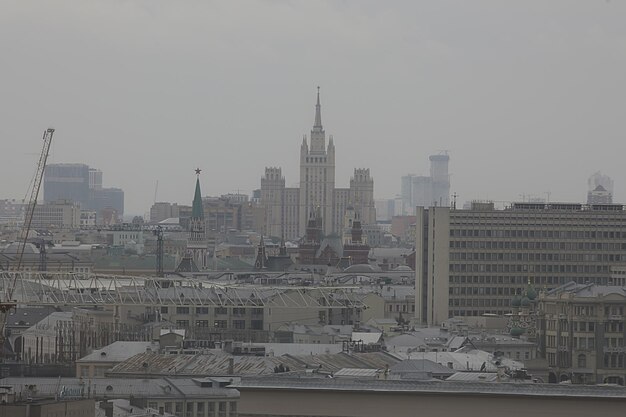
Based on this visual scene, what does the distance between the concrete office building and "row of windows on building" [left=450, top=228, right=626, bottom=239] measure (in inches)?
1.8

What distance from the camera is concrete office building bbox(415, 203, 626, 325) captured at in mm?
117375

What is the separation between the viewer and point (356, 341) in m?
92.5

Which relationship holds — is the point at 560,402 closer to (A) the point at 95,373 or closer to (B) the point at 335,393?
(B) the point at 335,393

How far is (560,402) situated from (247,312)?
77339 millimetres

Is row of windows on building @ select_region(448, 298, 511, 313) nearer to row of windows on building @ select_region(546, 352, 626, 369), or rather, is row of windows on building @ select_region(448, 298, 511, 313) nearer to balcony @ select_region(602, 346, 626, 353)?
row of windows on building @ select_region(546, 352, 626, 369)

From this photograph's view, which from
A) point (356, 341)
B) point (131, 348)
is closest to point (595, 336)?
point (356, 341)

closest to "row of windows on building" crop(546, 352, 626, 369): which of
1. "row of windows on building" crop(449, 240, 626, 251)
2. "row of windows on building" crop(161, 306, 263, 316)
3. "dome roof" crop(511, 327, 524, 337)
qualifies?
"dome roof" crop(511, 327, 524, 337)

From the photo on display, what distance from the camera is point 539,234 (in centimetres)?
→ 11862

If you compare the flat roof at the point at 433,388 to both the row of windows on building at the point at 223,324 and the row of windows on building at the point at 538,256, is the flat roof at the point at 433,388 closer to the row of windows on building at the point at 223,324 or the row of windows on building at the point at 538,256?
the row of windows on building at the point at 223,324

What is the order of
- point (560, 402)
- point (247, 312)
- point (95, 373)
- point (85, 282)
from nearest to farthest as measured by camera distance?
point (560, 402) < point (95, 373) < point (247, 312) < point (85, 282)

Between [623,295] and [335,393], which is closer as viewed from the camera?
[335,393]

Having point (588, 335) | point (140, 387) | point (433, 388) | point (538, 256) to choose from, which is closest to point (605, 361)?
point (588, 335)

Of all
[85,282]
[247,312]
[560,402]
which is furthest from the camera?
[85,282]

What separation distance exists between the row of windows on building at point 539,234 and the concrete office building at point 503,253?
5 centimetres
